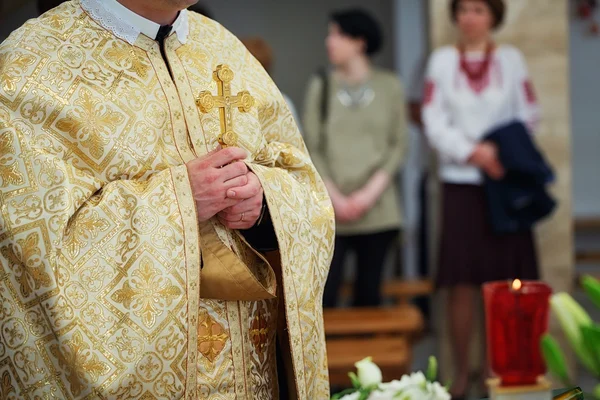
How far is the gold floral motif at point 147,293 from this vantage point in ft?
6.66

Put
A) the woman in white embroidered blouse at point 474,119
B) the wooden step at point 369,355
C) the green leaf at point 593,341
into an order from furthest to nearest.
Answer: the woman in white embroidered blouse at point 474,119 < the wooden step at point 369,355 < the green leaf at point 593,341

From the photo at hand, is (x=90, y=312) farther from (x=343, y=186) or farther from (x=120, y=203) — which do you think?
(x=343, y=186)

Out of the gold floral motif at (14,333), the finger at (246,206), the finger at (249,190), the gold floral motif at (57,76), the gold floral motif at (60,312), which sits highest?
the gold floral motif at (57,76)

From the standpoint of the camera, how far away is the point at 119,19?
2.22m

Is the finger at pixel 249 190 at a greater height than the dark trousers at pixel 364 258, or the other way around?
the finger at pixel 249 190

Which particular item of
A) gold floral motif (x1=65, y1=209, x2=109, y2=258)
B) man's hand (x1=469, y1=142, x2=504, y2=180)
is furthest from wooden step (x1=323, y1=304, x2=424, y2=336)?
gold floral motif (x1=65, y1=209, x2=109, y2=258)

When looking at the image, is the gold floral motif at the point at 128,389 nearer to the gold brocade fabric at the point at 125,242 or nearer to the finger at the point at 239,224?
the gold brocade fabric at the point at 125,242

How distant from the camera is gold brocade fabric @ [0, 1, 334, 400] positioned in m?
2.00

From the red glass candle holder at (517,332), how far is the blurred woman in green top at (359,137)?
12.3ft

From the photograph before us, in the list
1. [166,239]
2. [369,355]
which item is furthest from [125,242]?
[369,355]

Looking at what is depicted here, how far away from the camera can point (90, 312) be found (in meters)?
2.00

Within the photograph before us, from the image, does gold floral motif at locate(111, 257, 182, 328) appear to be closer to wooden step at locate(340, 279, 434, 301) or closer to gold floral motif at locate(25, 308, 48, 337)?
gold floral motif at locate(25, 308, 48, 337)

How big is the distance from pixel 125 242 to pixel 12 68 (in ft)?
1.40

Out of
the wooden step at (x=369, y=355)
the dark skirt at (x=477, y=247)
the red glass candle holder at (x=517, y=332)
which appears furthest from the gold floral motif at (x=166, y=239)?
the dark skirt at (x=477, y=247)
